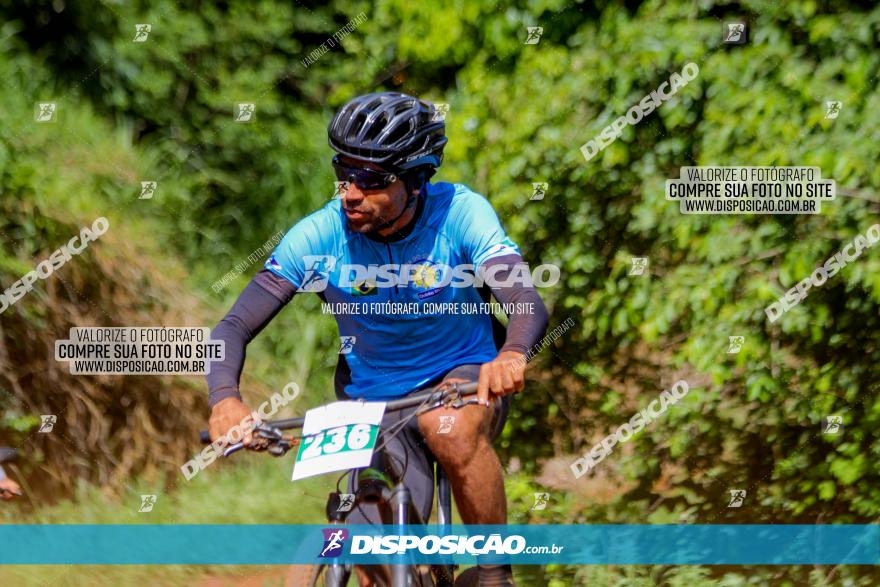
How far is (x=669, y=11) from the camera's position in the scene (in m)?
6.58

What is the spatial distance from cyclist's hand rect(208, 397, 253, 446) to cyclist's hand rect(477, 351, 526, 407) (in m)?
0.75

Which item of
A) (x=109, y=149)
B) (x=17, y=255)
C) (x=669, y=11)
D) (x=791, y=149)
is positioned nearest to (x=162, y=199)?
(x=109, y=149)

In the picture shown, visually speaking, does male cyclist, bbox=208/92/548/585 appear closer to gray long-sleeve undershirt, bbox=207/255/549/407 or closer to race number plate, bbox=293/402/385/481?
gray long-sleeve undershirt, bbox=207/255/549/407

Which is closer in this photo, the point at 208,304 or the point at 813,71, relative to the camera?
the point at 813,71

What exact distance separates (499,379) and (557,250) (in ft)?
10.0

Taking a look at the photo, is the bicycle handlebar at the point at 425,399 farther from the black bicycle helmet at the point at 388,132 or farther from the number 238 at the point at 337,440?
the black bicycle helmet at the point at 388,132

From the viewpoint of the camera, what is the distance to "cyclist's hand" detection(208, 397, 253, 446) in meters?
4.18

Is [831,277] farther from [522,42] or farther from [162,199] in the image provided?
[162,199]

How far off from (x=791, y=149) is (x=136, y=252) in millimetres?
4003

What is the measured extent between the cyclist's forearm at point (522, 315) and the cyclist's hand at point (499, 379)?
0.20m

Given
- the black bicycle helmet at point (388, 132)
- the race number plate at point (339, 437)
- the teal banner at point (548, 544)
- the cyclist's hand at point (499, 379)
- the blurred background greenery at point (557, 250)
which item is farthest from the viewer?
the teal banner at point (548, 544)

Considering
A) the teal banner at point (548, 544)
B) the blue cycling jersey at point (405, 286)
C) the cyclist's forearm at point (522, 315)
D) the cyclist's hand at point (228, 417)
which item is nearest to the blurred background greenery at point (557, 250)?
the teal banner at point (548, 544)

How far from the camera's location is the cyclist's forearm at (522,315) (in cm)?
448

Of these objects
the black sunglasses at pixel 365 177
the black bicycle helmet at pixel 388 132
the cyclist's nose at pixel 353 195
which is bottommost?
the cyclist's nose at pixel 353 195
